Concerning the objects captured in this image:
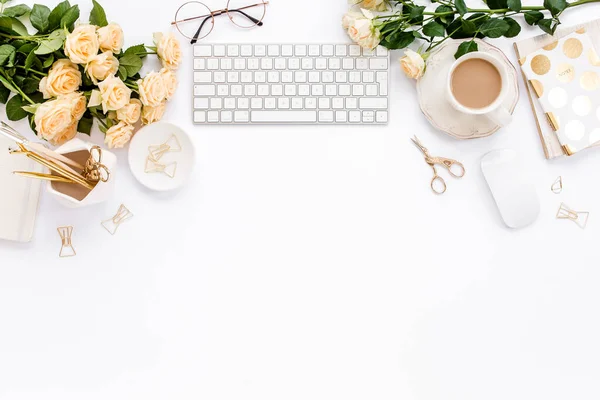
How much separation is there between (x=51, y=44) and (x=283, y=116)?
40 centimetres

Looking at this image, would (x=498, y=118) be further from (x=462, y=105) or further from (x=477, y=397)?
(x=477, y=397)

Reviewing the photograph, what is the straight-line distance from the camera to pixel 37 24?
850mm

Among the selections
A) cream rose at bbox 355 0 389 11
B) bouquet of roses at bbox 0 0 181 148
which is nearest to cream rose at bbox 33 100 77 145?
bouquet of roses at bbox 0 0 181 148

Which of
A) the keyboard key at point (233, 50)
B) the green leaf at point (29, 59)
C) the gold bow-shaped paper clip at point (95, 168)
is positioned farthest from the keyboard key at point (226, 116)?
the green leaf at point (29, 59)

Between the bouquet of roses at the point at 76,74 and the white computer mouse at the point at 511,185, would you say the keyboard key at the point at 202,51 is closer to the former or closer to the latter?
the bouquet of roses at the point at 76,74

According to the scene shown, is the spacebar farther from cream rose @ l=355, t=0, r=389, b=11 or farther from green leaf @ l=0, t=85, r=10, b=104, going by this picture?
green leaf @ l=0, t=85, r=10, b=104

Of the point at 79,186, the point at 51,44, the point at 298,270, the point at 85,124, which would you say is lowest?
the point at 298,270

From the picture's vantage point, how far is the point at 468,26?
2.83 feet

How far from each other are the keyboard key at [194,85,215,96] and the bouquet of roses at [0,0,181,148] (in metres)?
0.04

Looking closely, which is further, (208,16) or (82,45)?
(208,16)

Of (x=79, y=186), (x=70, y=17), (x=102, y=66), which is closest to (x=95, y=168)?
(x=79, y=186)

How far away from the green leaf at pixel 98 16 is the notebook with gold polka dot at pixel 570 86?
2.39 ft

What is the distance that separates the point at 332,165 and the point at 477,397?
1.64ft

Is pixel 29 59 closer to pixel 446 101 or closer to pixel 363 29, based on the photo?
pixel 363 29
